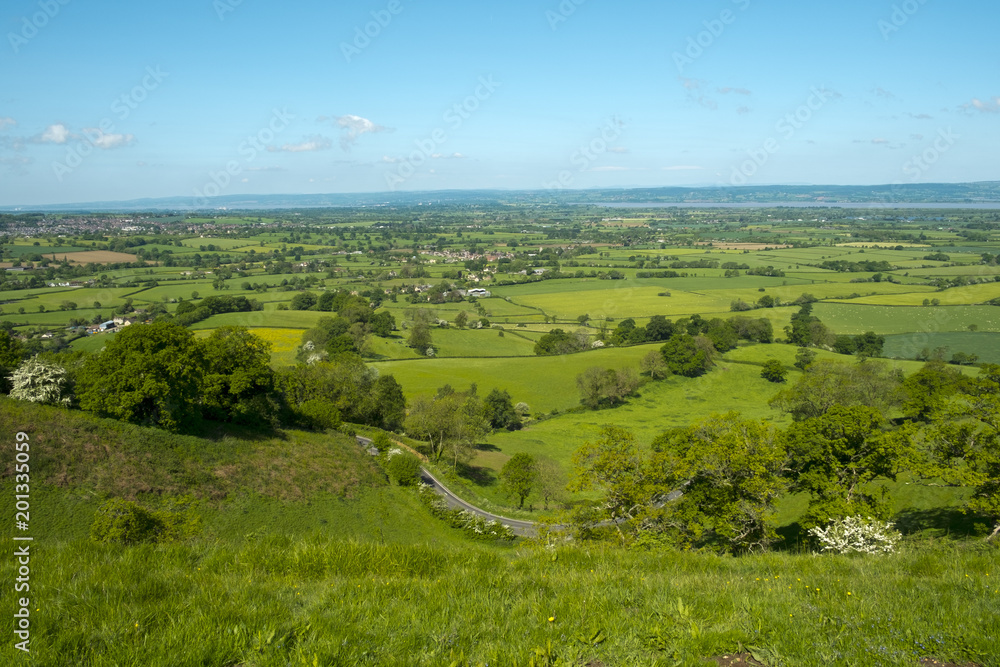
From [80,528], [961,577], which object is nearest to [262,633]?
[961,577]

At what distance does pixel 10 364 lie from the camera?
27438 millimetres

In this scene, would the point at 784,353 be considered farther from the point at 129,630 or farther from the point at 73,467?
the point at 129,630

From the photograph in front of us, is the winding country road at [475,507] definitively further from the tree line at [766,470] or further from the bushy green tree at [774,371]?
the bushy green tree at [774,371]

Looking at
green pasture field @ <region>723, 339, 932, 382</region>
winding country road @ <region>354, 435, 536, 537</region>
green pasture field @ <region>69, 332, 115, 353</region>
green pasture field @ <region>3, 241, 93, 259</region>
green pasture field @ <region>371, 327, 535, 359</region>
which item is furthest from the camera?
green pasture field @ <region>3, 241, 93, 259</region>

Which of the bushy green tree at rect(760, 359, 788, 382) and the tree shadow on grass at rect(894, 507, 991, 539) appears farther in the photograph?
the bushy green tree at rect(760, 359, 788, 382)

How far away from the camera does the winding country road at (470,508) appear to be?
112ft

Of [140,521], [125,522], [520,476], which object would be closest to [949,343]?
[520,476]

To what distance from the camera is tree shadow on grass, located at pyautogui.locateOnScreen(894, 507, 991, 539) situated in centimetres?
2084

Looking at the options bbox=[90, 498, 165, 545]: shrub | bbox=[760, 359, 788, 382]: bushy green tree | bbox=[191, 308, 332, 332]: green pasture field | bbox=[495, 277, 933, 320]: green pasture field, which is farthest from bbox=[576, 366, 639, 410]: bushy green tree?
bbox=[90, 498, 165, 545]: shrub

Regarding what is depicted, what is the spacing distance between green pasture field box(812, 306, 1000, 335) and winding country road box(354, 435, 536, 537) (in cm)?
7258

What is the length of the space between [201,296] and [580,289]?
81354mm

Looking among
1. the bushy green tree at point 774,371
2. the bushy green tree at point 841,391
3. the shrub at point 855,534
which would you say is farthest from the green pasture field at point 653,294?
the shrub at point 855,534

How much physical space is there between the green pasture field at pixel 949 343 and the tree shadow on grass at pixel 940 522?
63.6 metres

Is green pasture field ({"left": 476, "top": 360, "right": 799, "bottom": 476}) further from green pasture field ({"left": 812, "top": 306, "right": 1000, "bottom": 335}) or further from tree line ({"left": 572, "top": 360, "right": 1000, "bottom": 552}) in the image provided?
green pasture field ({"left": 812, "top": 306, "right": 1000, "bottom": 335})
